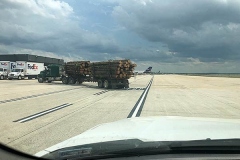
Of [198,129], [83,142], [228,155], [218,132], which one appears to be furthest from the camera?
[198,129]

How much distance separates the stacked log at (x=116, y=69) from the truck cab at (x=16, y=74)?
28.9 metres

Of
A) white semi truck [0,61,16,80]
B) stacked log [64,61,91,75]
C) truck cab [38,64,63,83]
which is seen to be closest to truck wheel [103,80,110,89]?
stacked log [64,61,91,75]

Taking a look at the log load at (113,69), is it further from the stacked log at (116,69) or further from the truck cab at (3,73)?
the truck cab at (3,73)

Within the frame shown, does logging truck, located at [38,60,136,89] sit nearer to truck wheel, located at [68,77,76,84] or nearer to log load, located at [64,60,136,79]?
log load, located at [64,60,136,79]

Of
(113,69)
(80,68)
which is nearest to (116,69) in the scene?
(113,69)

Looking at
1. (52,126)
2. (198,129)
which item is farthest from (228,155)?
(52,126)

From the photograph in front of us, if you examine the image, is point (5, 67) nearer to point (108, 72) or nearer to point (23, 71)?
point (23, 71)

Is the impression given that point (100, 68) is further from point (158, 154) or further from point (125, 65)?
point (158, 154)

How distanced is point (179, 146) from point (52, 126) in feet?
23.1

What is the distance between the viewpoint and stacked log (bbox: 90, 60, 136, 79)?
33094 mm

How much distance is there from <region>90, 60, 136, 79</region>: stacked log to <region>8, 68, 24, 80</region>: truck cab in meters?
28.9

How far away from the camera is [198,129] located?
422 centimetres

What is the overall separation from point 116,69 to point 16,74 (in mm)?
32349

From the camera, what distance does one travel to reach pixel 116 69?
3288 cm
